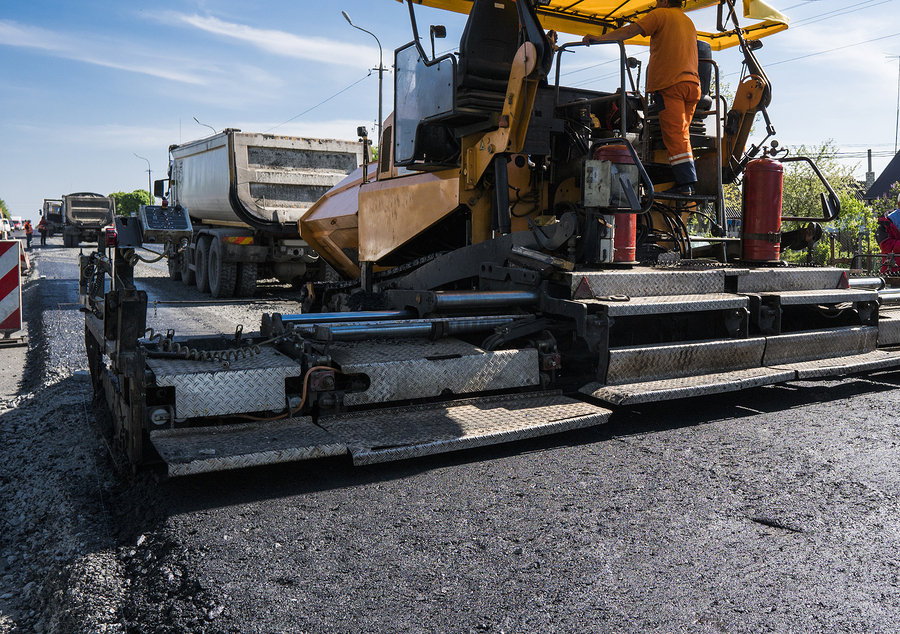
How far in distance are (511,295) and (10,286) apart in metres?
6.06

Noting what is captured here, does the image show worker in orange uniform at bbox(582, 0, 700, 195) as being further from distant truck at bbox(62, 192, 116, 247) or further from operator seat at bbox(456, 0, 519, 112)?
distant truck at bbox(62, 192, 116, 247)

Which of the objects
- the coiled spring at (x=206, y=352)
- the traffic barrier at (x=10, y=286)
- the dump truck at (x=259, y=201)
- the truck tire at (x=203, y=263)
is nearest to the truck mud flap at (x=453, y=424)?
the coiled spring at (x=206, y=352)

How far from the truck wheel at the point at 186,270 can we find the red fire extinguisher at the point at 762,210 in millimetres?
12479

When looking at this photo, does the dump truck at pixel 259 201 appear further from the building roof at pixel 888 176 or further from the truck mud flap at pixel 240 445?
the building roof at pixel 888 176

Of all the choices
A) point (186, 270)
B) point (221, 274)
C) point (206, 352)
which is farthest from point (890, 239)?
point (186, 270)

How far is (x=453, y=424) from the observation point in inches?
149

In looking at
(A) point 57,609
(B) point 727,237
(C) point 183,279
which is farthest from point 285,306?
(A) point 57,609

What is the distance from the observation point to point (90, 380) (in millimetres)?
5848

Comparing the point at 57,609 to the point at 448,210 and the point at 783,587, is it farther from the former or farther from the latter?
the point at 448,210

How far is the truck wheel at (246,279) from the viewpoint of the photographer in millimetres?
13633

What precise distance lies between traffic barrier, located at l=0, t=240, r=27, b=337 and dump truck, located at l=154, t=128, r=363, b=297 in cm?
502

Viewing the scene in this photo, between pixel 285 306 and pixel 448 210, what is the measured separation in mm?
6816

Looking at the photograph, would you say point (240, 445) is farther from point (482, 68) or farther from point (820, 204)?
point (820, 204)

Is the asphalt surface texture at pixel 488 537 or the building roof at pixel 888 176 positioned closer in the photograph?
the asphalt surface texture at pixel 488 537
